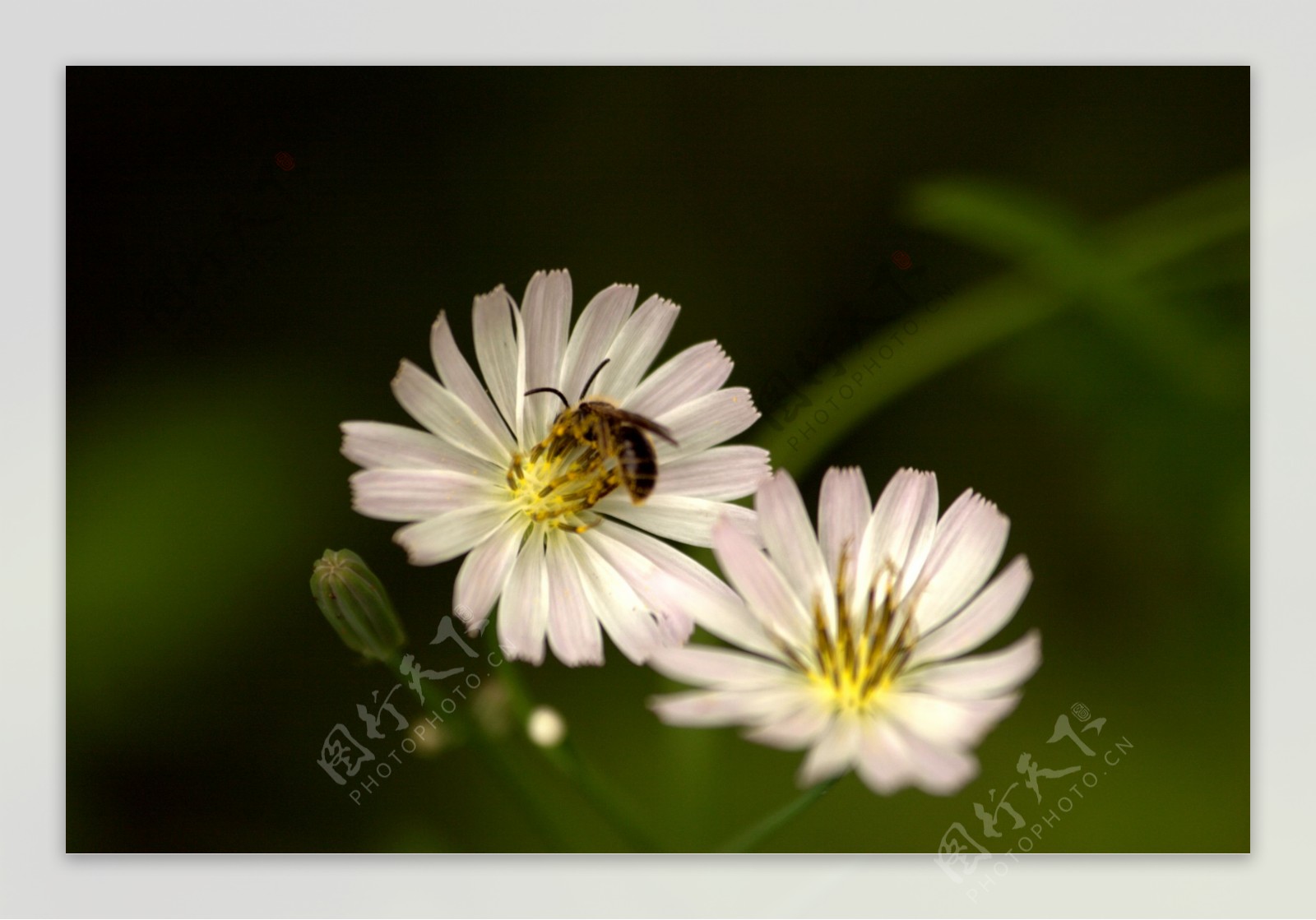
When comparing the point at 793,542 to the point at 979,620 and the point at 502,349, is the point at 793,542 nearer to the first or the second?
the point at 979,620

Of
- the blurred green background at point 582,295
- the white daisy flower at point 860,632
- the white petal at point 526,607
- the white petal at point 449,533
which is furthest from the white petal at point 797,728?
the blurred green background at point 582,295

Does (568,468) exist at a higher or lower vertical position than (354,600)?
higher

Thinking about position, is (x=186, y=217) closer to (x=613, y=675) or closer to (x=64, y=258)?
(x=64, y=258)

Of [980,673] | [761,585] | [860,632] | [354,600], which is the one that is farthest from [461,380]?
[980,673]

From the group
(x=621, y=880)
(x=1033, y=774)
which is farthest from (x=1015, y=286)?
(x=621, y=880)

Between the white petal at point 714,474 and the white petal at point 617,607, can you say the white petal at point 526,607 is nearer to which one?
the white petal at point 617,607

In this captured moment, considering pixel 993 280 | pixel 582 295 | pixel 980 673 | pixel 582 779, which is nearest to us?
pixel 980 673
